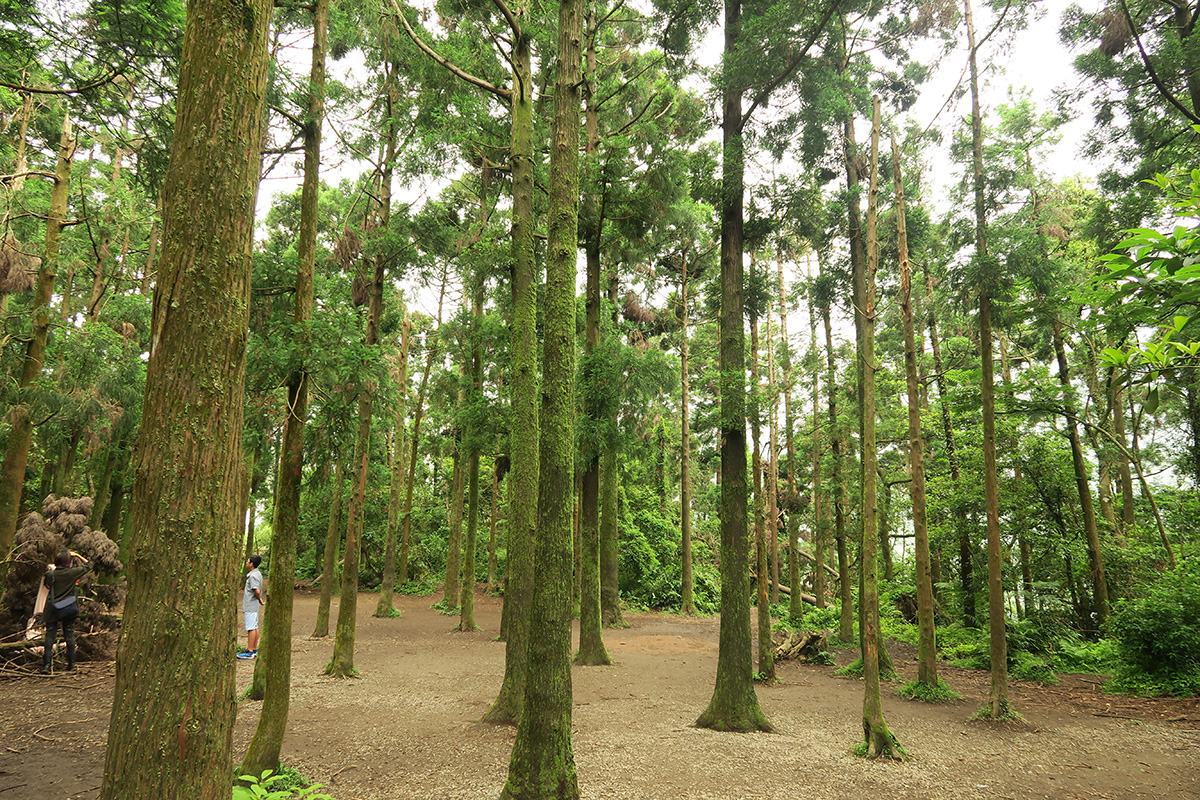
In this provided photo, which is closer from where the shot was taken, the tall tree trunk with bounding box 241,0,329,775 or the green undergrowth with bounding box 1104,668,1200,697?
the tall tree trunk with bounding box 241,0,329,775

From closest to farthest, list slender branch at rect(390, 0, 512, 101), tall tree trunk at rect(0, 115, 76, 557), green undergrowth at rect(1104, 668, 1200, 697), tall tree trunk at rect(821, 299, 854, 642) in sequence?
slender branch at rect(390, 0, 512, 101)
green undergrowth at rect(1104, 668, 1200, 697)
tall tree trunk at rect(0, 115, 76, 557)
tall tree trunk at rect(821, 299, 854, 642)

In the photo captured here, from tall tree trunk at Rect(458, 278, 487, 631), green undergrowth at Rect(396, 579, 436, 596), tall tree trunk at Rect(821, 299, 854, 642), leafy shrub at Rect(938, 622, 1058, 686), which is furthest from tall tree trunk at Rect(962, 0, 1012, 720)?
green undergrowth at Rect(396, 579, 436, 596)

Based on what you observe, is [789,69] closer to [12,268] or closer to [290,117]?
[290,117]

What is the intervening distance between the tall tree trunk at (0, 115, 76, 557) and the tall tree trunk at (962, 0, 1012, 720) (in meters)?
16.8

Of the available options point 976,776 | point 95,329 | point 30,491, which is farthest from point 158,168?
point 30,491

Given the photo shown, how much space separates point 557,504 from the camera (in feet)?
17.2

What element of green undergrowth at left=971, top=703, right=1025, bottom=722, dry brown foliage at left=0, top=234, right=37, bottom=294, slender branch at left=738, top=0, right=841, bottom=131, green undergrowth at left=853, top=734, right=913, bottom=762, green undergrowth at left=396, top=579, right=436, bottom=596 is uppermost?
slender branch at left=738, top=0, right=841, bottom=131

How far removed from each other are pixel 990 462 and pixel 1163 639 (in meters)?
5.08

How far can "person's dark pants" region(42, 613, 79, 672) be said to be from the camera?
908cm

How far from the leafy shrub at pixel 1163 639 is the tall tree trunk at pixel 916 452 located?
357cm

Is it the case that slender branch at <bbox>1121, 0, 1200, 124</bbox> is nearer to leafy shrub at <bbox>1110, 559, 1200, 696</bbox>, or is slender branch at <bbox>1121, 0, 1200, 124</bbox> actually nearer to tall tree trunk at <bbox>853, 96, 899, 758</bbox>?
tall tree trunk at <bbox>853, 96, 899, 758</bbox>

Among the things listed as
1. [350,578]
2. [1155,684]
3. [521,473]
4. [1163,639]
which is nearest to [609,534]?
[350,578]

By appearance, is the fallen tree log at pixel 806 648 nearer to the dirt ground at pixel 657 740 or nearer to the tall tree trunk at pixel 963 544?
the dirt ground at pixel 657 740

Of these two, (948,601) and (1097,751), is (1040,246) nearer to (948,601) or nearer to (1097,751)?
(1097,751)
